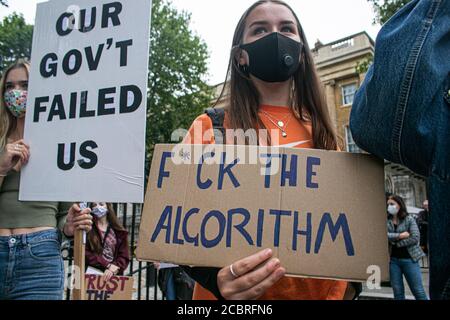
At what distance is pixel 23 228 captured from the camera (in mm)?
1906

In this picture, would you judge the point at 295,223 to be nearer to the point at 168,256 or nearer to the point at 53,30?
the point at 168,256

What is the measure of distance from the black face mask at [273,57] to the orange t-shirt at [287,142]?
0.14 metres

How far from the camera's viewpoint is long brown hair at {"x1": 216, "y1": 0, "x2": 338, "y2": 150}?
1.37 metres

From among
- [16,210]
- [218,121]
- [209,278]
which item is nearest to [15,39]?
[16,210]

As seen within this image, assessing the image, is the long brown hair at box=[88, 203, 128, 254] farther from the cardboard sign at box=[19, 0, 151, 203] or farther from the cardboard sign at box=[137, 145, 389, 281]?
the cardboard sign at box=[137, 145, 389, 281]

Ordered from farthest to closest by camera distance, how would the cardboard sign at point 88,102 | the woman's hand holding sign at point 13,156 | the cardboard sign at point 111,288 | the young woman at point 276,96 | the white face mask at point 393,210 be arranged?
the white face mask at point 393,210 < the cardboard sign at point 111,288 < the woman's hand holding sign at point 13,156 < the cardboard sign at point 88,102 < the young woman at point 276,96

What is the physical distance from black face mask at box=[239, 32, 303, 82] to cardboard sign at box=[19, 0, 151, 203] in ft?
1.93

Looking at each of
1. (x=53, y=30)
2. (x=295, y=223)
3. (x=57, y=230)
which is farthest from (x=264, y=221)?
(x=53, y=30)

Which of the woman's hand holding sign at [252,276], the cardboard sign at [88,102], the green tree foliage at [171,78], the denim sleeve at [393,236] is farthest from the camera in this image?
the green tree foliage at [171,78]

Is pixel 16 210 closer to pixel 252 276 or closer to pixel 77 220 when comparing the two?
pixel 77 220

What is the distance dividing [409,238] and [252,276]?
4.90 meters

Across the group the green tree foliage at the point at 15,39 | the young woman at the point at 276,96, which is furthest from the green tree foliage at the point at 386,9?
the green tree foliage at the point at 15,39

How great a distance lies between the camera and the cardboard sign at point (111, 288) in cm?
298

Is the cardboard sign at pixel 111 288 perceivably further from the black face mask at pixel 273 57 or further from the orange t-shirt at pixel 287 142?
the black face mask at pixel 273 57
